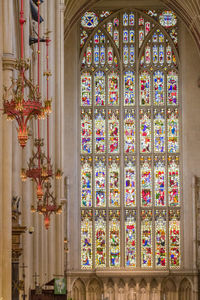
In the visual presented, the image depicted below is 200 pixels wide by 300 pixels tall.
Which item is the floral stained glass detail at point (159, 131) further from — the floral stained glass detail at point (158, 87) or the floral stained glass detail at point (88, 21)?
the floral stained glass detail at point (88, 21)

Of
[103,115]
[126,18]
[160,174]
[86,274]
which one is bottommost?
[86,274]

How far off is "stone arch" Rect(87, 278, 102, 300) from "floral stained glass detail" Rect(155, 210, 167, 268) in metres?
3.05

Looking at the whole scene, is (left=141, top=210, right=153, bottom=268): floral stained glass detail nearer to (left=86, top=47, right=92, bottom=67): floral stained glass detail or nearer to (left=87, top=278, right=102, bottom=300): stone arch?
(left=87, top=278, right=102, bottom=300): stone arch

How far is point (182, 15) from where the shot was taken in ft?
123

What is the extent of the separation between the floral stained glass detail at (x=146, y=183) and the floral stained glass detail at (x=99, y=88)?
12.3 feet

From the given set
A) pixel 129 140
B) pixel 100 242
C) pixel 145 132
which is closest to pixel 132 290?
pixel 100 242

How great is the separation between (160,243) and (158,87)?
783cm

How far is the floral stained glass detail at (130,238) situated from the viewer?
38219mm

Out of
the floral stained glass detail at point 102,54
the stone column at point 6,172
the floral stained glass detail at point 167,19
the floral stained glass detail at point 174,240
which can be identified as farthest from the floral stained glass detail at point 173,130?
the stone column at point 6,172

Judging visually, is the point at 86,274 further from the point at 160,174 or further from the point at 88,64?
the point at 88,64

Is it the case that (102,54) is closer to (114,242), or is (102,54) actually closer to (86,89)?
(86,89)

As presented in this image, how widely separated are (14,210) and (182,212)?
22.4m

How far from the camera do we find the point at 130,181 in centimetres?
3894

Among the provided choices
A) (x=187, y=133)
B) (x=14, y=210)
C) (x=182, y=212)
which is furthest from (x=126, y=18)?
(x=14, y=210)
